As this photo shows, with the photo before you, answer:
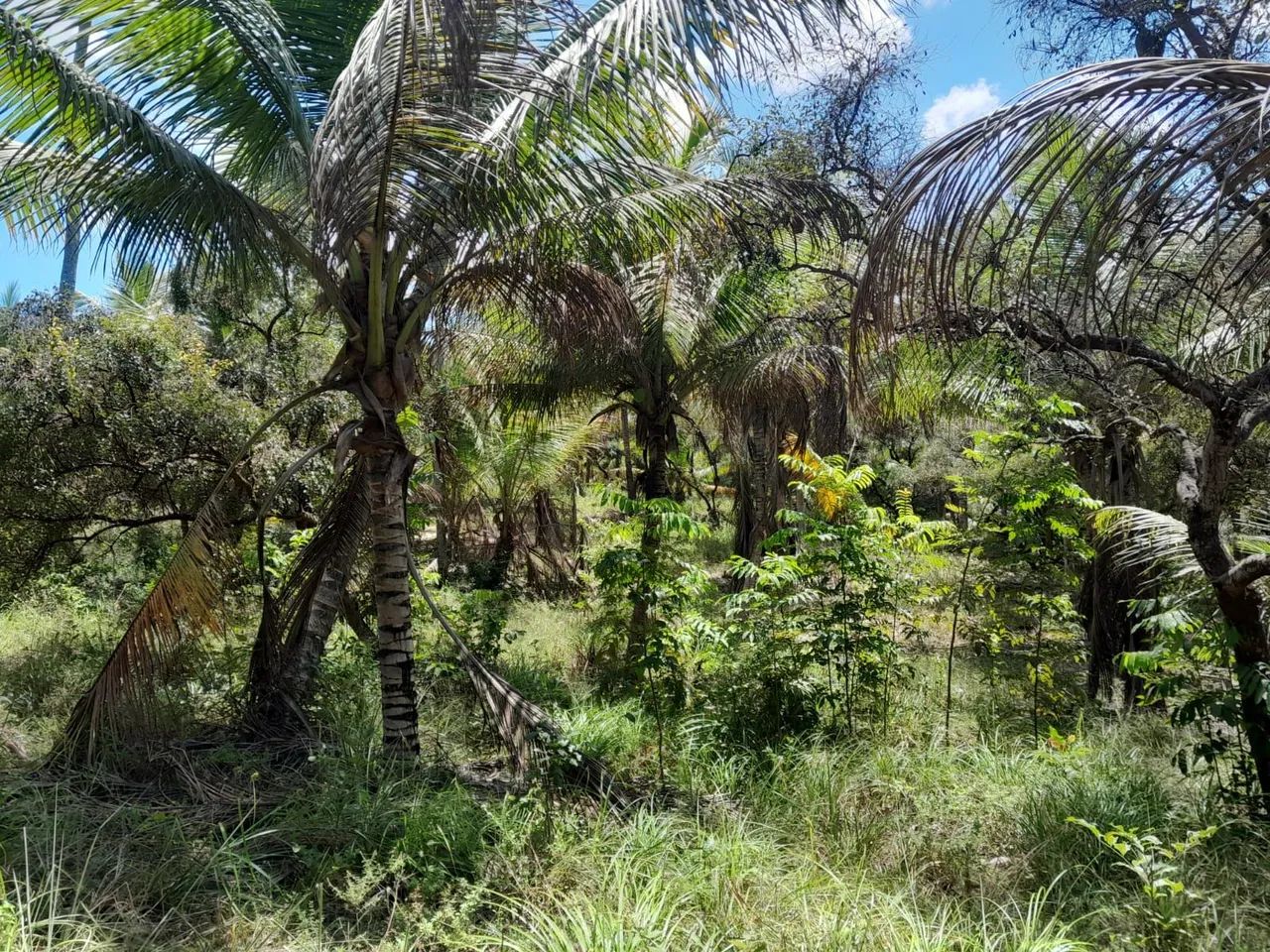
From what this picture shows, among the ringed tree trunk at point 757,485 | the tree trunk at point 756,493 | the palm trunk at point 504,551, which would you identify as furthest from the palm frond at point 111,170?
the palm trunk at point 504,551

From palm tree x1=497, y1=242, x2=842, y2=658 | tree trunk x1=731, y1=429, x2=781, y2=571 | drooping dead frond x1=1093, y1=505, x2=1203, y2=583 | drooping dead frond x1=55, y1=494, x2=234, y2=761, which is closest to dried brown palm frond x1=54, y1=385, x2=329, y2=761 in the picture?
drooping dead frond x1=55, y1=494, x2=234, y2=761

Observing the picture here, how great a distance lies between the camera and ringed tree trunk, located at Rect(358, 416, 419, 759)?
5.49 meters

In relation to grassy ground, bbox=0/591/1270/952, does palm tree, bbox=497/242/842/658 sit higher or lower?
higher

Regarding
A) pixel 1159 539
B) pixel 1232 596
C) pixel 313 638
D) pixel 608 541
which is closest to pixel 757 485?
pixel 608 541

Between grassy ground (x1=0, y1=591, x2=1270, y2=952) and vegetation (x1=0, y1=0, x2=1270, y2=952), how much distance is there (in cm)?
3

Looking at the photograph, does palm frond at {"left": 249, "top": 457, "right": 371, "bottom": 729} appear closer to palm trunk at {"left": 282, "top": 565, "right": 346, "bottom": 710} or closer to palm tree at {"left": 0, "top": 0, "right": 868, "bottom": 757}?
palm trunk at {"left": 282, "top": 565, "right": 346, "bottom": 710}

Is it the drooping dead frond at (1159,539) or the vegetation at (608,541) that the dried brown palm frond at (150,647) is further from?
the drooping dead frond at (1159,539)

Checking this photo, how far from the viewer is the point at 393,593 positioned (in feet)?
18.2

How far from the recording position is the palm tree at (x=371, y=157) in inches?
169

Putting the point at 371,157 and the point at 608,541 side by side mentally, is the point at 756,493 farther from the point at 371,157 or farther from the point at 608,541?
the point at 371,157

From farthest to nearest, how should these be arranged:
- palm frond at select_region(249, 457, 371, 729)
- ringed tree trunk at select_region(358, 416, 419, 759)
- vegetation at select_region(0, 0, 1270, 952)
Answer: palm frond at select_region(249, 457, 371, 729) → ringed tree trunk at select_region(358, 416, 419, 759) → vegetation at select_region(0, 0, 1270, 952)

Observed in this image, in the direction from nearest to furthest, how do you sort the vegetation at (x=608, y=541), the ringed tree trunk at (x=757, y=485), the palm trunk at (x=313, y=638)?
the vegetation at (x=608, y=541) < the palm trunk at (x=313, y=638) < the ringed tree trunk at (x=757, y=485)

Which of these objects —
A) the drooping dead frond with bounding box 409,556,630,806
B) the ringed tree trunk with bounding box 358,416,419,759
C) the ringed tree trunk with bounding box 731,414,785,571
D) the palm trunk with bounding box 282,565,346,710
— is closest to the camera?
the drooping dead frond with bounding box 409,556,630,806

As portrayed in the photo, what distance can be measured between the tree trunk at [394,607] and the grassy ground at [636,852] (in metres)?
0.26
